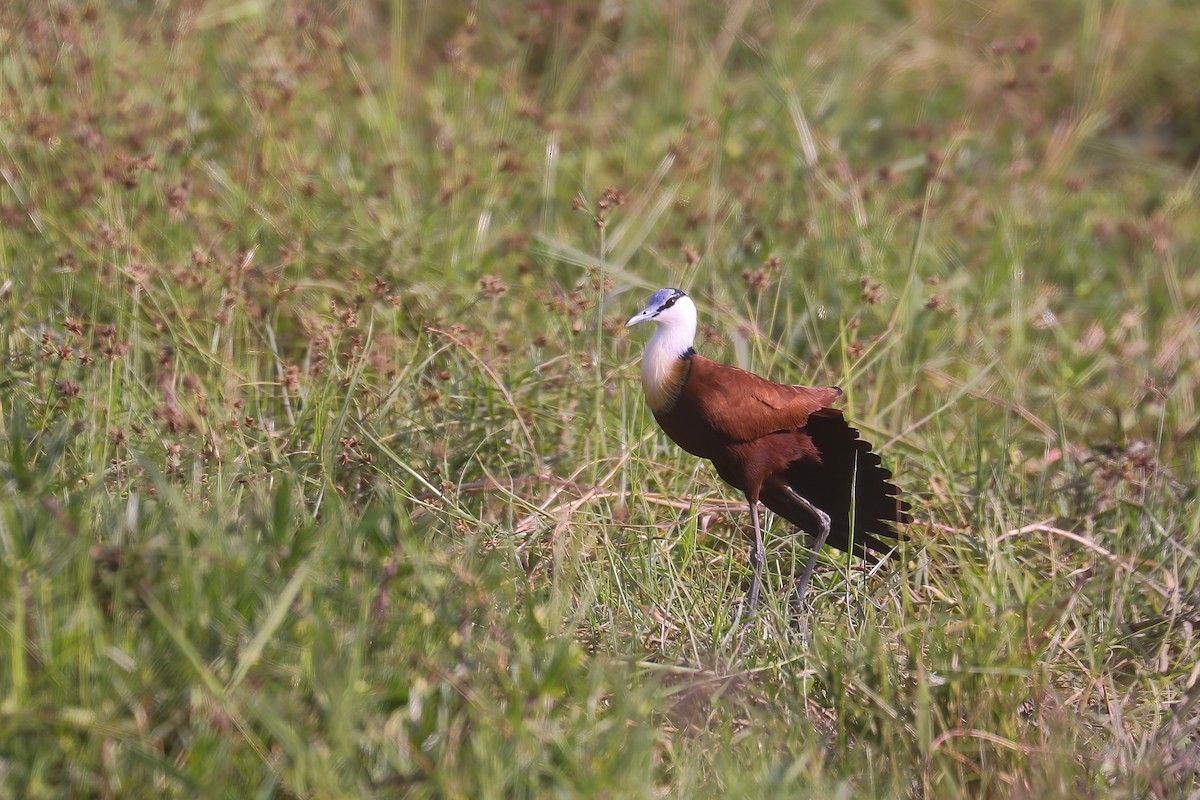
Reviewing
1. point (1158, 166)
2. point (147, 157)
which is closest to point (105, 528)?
point (147, 157)

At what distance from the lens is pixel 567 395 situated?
4000mm

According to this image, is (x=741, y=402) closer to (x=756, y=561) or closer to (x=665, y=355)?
(x=665, y=355)

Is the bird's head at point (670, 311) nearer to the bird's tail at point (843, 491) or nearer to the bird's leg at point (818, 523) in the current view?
the bird's tail at point (843, 491)

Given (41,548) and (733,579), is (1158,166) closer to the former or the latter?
(733,579)

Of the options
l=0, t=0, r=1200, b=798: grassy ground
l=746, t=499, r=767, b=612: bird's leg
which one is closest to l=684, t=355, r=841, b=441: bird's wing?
l=746, t=499, r=767, b=612: bird's leg

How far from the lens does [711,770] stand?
2.70m

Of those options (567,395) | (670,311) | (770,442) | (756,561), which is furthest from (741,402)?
(567,395)

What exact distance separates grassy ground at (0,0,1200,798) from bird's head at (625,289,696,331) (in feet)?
1.67

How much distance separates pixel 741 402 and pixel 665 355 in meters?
0.23

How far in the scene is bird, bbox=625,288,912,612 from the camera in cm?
327

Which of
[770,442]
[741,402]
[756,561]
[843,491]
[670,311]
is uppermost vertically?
[670,311]

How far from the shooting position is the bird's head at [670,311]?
10.8ft

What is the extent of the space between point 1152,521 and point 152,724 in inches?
110

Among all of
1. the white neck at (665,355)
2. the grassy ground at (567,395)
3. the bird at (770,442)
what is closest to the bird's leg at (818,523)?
the bird at (770,442)
